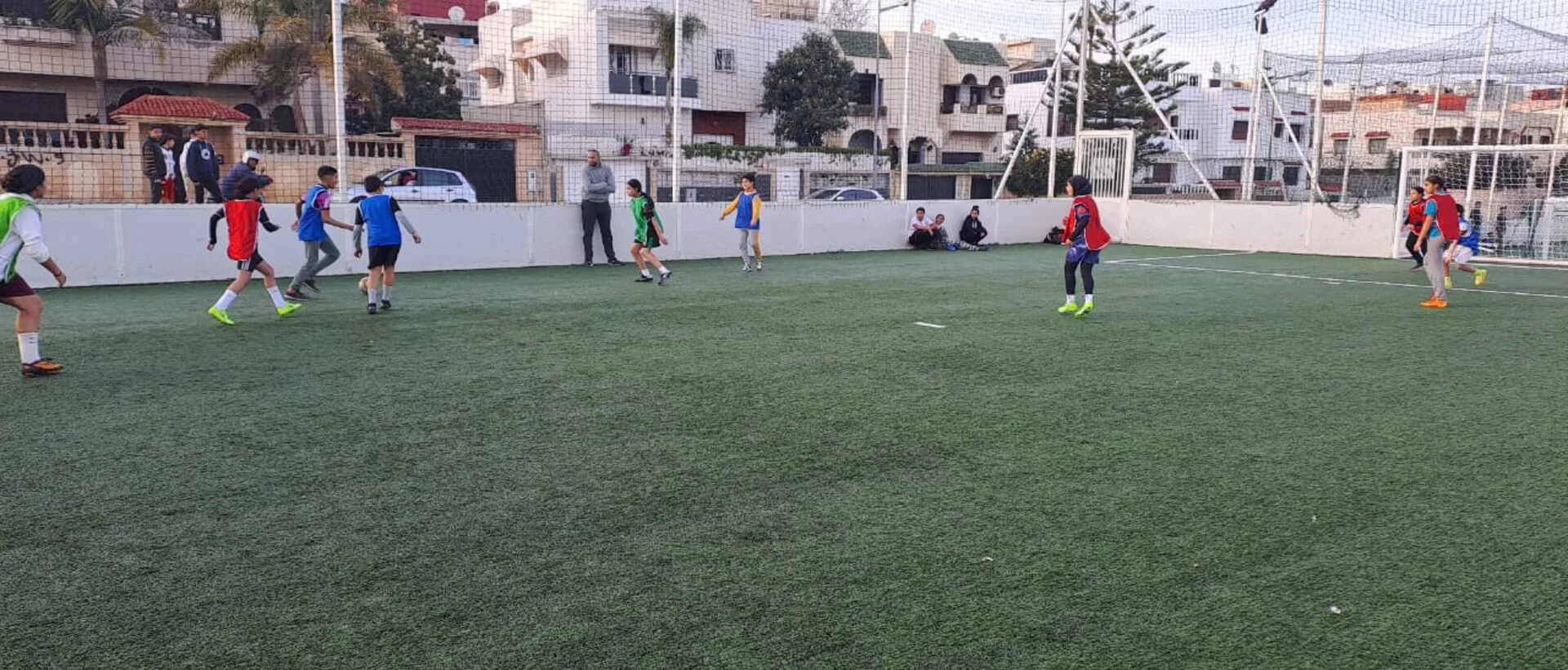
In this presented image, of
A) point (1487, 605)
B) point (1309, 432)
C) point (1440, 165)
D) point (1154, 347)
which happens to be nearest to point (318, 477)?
point (1487, 605)

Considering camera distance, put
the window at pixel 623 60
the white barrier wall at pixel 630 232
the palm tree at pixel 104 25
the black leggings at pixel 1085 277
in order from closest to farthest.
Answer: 1. the black leggings at pixel 1085 277
2. the white barrier wall at pixel 630 232
3. the palm tree at pixel 104 25
4. the window at pixel 623 60

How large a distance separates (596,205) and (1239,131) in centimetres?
4216

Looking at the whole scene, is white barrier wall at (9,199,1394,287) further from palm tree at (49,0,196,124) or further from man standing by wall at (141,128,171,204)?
palm tree at (49,0,196,124)

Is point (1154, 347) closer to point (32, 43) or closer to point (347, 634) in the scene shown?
point (347, 634)

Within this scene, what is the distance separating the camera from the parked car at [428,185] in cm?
1805

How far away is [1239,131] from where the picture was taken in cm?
5019

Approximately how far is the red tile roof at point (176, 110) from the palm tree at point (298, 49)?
5.48 m

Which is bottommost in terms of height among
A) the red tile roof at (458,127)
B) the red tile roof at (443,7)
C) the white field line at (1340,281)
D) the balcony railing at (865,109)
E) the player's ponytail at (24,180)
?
the white field line at (1340,281)

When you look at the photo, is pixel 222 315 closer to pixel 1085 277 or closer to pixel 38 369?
pixel 38 369

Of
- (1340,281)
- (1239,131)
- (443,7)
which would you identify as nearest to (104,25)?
(443,7)

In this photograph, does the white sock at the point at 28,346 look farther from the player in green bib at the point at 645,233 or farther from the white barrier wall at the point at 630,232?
the player in green bib at the point at 645,233

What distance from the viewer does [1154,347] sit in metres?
8.65

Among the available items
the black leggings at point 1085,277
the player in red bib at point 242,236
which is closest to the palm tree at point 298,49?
the player in red bib at point 242,236

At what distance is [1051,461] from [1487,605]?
196cm
